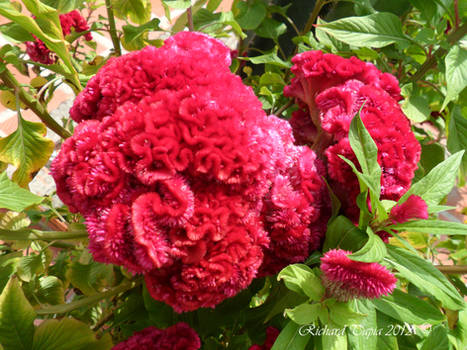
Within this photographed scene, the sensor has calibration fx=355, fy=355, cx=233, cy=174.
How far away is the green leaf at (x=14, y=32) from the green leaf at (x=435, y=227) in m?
0.76

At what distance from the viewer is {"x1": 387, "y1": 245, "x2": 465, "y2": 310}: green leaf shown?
18.3 inches

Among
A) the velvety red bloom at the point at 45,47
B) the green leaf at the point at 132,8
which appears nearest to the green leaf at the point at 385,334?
the green leaf at the point at 132,8

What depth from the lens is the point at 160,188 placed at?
0.48 meters

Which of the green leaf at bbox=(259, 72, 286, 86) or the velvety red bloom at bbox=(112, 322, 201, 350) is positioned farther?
the green leaf at bbox=(259, 72, 286, 86)

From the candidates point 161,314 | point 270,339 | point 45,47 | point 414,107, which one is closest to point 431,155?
point 414,107

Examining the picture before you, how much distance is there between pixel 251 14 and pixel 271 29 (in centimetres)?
10

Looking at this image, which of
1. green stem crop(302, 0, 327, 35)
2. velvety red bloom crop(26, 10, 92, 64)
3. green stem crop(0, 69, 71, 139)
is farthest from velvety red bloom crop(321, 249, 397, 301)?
velvety red bloom crop(26, 10, 92, 64)

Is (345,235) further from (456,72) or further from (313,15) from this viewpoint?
(313,15)

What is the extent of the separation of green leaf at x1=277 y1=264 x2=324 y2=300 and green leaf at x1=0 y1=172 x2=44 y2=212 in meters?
0.37

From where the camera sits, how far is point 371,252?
436 mm

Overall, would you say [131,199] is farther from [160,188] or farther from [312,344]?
[312,344]

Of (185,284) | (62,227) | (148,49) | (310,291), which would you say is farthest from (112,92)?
(62,227)

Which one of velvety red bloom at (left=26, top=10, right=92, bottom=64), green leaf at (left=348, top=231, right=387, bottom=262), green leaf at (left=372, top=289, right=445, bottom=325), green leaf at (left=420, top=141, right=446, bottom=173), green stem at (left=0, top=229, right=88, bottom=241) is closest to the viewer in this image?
green leaf at (left=348, top=231, right=387, bottom=262)

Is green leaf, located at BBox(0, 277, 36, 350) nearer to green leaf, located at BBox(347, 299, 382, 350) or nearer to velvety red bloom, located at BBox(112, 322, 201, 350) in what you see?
velvety red bloom, located at BBox(112, 322, 201, 350)
